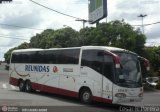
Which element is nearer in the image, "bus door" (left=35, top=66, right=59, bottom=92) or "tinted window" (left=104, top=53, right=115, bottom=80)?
"tinted window" (left=104, top=53, right=115, bottom=80)

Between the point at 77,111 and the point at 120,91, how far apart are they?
9.08 ft

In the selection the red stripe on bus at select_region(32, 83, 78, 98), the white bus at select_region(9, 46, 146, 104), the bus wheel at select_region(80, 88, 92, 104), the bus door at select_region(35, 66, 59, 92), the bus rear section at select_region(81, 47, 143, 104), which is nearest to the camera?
the bus rear section at select_region(81, 47, 143, 104)

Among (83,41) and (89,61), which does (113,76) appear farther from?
(83,41)

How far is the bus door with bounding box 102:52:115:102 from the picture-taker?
64.9 feet

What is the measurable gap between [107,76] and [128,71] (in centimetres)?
109

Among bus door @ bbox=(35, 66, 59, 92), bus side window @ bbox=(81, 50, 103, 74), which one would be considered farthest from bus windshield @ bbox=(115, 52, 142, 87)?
bus door @ bbox=(35, 66, 59, 92)

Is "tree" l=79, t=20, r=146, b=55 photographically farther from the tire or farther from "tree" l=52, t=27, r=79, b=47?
the tire

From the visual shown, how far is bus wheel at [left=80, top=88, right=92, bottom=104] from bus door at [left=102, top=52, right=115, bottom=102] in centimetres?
130

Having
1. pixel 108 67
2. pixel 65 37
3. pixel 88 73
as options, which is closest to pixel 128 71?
pixel 108 67

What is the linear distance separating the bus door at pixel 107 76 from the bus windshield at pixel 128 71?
361 millimetres

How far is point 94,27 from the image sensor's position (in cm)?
3731

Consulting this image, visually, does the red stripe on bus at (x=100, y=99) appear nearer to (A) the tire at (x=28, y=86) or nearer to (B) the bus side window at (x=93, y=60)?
(B) the bus side window at (x=93, y=60)

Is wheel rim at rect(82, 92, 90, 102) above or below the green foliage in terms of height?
below

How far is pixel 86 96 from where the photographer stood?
21594 mm
